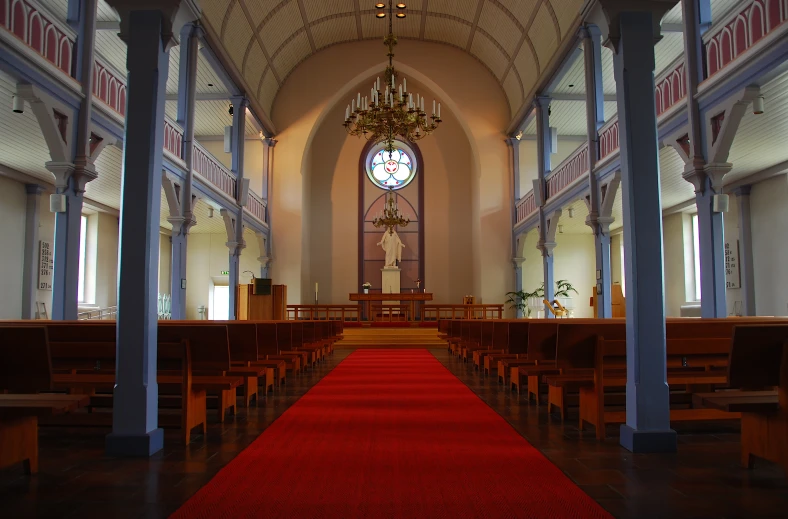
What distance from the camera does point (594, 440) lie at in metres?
3.91

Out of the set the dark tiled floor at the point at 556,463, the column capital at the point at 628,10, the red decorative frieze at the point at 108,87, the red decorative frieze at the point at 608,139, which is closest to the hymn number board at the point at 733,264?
the red decorative frieze at the point at 608,139

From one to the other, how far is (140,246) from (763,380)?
Answer: 3.62m

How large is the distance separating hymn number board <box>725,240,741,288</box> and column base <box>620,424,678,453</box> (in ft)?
39.9

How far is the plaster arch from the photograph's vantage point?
65.3 ft

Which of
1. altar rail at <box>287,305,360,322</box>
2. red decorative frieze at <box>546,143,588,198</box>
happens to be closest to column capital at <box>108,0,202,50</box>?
red decorative frieze at <box>546,143,588,198</box>

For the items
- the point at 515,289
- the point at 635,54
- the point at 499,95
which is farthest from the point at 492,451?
the point at 499,95

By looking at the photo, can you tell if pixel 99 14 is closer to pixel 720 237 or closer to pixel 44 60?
pixel 44 60

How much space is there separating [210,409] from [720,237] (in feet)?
23.0

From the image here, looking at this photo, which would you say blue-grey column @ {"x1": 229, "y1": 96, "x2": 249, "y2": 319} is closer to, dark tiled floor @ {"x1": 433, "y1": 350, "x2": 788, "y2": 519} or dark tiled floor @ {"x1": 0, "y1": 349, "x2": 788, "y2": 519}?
Result: dark tiled floor @ {"x1": 0, "y1": 349, "x2": 788, "y2": 519}

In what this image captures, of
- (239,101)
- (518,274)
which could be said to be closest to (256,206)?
(239,101)

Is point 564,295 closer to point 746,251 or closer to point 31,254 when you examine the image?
point 746,251

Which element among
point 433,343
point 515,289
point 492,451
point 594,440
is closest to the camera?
point 492,451

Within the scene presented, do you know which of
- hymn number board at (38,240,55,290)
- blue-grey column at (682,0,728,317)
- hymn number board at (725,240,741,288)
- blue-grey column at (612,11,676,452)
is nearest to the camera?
blue-grey column at (612,11,676,452)

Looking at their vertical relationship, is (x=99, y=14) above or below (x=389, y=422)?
above
